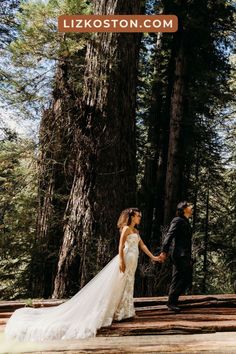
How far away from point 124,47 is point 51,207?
4600 mm

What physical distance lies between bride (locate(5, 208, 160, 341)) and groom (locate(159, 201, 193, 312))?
0.69 metres

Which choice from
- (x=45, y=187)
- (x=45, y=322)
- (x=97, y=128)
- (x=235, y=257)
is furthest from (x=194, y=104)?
(x=45, y=322)

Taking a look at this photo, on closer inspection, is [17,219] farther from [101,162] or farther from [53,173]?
[101,162]

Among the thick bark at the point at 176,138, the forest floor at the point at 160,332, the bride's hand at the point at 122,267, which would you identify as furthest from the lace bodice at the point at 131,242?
the thick bark at the point at 176,138

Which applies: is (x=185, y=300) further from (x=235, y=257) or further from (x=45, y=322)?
(x=235, y=257)

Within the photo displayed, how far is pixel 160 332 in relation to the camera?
18.8 ft

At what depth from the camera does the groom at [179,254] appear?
276 inches

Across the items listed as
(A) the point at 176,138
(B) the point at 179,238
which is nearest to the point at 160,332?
(B) the point at 179,238

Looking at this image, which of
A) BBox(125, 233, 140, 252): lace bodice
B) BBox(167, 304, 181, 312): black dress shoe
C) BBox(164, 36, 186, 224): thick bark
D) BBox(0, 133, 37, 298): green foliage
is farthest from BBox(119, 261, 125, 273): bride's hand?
BBox(164, 36, 186, 224): thick bark

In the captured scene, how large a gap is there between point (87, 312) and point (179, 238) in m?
2.19

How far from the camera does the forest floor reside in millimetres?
5000

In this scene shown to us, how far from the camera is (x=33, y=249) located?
10.2m

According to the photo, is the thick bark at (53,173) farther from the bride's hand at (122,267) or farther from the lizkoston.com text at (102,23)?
the bride's hand at (122,267)

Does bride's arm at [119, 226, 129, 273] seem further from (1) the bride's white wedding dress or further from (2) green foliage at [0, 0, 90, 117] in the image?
(2) green foliage at [0, 0, 90, 117]
